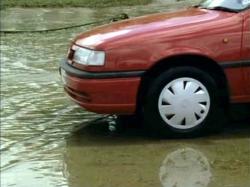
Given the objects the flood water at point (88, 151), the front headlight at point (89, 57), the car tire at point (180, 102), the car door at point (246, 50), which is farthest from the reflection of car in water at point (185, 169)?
the front headlight at point (89, 57)

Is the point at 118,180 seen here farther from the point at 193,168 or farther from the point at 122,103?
the point at 122,103

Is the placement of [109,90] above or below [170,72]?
below

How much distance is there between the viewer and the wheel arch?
6510mm

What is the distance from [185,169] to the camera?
18.9 feet

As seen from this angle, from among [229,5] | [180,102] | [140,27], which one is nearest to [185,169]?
[180,102]

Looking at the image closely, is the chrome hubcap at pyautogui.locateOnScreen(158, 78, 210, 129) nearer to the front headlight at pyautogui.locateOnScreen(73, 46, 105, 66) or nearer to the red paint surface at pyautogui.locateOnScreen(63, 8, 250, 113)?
the red paint surface at pyautogui.locateOnScreen(63, 8, 250, 113)

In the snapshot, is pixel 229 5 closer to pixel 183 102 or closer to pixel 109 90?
pixel 183 102

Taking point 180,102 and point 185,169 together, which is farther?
point 180,102

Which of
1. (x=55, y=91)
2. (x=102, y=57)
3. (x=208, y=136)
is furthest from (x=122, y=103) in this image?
(x=55, y=91)

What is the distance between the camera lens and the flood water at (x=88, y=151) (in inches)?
219

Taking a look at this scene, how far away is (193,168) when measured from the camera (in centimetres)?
577

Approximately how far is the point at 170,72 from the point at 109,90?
582 millimetres

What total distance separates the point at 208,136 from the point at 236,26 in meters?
1.05

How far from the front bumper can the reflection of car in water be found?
2.15ft
